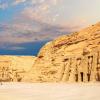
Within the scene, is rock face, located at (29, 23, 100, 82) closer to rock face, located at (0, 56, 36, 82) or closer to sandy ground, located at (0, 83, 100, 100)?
sandy ground, located at (0, 83, 100, 100)

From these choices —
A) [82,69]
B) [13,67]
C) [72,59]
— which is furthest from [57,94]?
[13,67]

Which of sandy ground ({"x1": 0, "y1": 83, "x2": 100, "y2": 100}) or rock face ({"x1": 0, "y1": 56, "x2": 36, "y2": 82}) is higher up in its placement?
rock face ({"x1": 0, "y1": 56, "x2": 36, "y2": 82})

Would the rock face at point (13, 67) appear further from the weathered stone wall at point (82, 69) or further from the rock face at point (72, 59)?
the weathered stone wall at point (82, 69)

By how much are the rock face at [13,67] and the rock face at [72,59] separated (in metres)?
28.2

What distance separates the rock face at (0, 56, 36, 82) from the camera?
94500 mm

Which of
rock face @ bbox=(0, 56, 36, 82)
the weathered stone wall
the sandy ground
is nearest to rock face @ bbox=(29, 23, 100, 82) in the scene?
the weathered stone wall

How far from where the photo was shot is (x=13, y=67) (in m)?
98.6

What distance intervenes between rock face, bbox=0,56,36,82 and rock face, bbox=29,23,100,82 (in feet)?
92.4

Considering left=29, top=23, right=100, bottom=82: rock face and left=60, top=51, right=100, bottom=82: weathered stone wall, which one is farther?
left=29, top=23, right=100, bottom=82: rock face

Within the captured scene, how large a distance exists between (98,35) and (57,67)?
9761 mm

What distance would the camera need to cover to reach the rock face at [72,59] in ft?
170

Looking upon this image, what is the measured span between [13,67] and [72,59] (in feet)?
148

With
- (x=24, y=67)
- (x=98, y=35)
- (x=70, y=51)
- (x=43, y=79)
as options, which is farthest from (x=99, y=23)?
(x=24, y=67)

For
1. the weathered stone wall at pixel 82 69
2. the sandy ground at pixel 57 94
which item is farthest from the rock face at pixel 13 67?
the sandy ground at pixel 57 94
